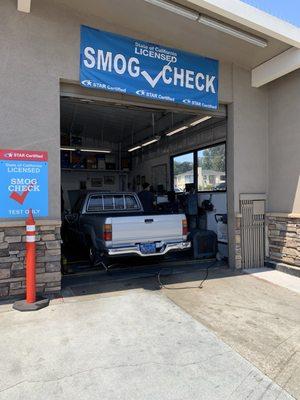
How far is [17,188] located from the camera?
552 centimetres

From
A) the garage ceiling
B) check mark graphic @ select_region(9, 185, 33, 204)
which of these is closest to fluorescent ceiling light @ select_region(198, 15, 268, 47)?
the garage ceiling

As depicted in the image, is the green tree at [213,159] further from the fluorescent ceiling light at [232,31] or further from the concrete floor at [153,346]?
the concrete floor at [153,346]

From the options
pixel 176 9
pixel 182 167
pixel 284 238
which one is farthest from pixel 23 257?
pixel 182 167

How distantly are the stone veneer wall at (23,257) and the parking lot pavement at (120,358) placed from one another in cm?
69

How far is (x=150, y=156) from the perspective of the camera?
1392cm

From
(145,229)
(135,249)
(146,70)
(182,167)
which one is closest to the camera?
(146,70)

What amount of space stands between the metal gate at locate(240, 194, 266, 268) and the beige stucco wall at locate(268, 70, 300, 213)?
0.33 meters

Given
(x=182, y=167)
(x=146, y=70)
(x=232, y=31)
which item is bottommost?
(x=182, y=167)

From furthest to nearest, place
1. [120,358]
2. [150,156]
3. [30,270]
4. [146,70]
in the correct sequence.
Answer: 1. [150,156]
2. [146,70]
3. [30,270]
4. [120,358]

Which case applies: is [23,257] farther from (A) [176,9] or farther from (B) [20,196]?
(A) [176,9]

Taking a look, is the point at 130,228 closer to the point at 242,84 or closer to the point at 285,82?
the point at 242,84

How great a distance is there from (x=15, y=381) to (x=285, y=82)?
7155 millimetres

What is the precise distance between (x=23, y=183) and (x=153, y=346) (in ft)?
10.6

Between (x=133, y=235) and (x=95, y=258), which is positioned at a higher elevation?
(x=133, y=235)
